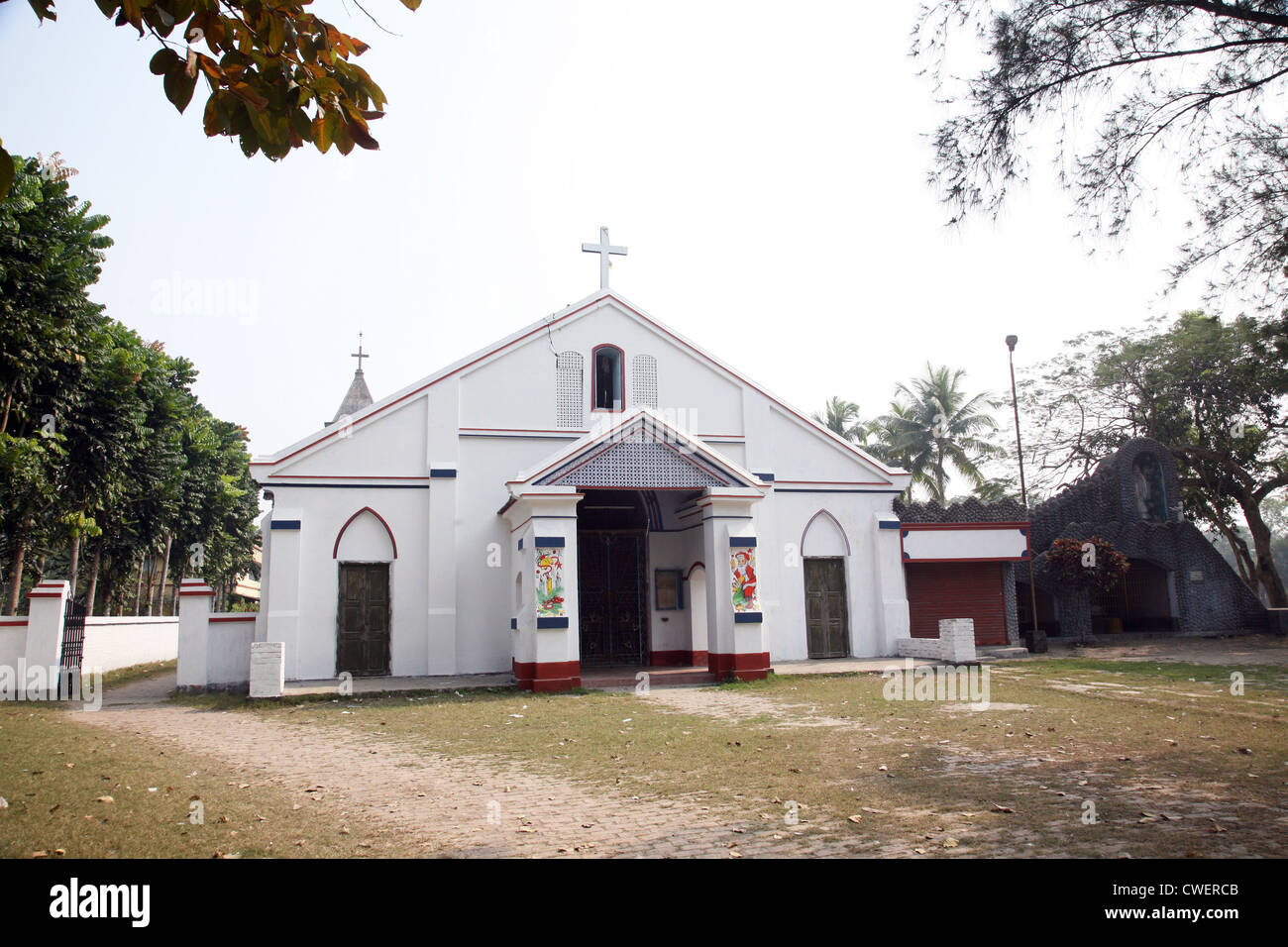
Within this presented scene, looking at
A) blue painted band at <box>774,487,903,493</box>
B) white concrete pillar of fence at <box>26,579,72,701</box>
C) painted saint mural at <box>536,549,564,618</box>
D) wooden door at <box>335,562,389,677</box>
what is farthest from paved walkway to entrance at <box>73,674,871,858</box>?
blue painted band at <box>774,487,903,493</box>

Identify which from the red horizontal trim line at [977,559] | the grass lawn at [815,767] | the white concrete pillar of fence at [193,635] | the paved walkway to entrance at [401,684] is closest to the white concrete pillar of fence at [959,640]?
the red horizontal trim line at [977,559]

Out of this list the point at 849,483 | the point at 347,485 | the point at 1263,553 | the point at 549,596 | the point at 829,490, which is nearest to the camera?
the point at 549,596

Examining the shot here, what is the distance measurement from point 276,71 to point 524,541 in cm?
1233

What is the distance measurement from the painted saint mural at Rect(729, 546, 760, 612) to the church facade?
4 cm

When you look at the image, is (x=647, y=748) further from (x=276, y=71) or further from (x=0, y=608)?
(x=0, y=608)

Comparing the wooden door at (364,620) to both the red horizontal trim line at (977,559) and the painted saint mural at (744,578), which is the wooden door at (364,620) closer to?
the painted saint mural at (744,578)

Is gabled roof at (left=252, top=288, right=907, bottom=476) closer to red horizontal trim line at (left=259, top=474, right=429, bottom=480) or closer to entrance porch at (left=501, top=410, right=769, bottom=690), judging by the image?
red horizontal trim line at (left=259, top=474, right=429, bottom=480)

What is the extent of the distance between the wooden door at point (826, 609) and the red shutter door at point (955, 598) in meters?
2.30

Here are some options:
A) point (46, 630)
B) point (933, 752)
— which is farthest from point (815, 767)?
point (46, 630)

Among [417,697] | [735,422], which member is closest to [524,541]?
[417,697]

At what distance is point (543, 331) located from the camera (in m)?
19.9

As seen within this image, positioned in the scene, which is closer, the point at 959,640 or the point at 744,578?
the point at 744,578

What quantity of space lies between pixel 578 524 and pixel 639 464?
13.3 ft

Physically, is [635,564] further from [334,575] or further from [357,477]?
[334,575]
